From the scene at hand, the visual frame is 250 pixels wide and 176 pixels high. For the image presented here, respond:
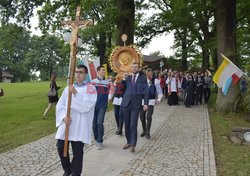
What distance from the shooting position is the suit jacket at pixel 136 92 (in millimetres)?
7988

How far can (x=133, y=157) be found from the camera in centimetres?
739

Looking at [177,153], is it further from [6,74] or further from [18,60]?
[18,60]

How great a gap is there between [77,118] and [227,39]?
38.6ft

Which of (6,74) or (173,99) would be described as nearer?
(173,99)

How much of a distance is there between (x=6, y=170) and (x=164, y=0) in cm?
2582

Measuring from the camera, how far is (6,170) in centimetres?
628

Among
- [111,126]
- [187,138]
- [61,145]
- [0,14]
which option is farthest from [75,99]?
[0,14]

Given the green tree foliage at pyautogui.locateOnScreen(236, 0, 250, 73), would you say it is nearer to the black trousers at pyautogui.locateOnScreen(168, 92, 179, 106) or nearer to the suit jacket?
the black trousers at pyautogui.locateOnScreen(168, 92, 179, 106)

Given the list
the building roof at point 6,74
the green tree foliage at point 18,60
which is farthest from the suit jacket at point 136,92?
the building roof at point 6,74

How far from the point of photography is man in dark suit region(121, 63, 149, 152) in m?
7.84

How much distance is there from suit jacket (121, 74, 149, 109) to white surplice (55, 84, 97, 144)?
8.66 ft

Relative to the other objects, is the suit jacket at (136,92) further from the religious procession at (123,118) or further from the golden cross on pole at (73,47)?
the golden cross on pole at (73,47)

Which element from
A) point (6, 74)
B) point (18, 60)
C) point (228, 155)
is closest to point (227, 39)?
point (228, 155)

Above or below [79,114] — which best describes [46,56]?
above
